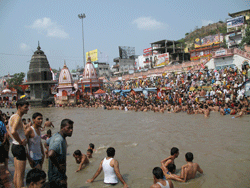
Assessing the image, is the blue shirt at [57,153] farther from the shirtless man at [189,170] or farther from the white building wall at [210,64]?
the white building wall at [210,64]

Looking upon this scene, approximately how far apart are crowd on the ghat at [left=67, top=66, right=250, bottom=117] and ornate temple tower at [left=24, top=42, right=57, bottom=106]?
393 inches

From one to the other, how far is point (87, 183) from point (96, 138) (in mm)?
4679

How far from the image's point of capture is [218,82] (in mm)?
19625

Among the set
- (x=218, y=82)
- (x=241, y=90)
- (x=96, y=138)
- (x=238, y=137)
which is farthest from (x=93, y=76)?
(x=238, y=137)

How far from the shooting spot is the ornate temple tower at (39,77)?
105 feet

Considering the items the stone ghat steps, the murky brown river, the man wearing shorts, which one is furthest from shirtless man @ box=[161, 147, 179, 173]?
the stone ghat steps

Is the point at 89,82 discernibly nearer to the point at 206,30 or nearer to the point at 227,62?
the point at 227,62

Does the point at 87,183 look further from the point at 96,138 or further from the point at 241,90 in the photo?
the point at 241,90

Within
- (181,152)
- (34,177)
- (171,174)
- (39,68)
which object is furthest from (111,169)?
(39,68)

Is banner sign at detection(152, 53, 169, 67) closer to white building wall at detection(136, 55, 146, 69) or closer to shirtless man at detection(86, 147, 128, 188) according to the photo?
white building wall at detection(136, 55, 146, 69)

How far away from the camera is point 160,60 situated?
4447 centimetres

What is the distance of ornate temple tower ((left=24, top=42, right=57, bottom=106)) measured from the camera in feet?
105

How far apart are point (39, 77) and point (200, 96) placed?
23496 millimetres

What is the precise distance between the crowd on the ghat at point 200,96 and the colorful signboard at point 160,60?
Result: 1633 centimetres
